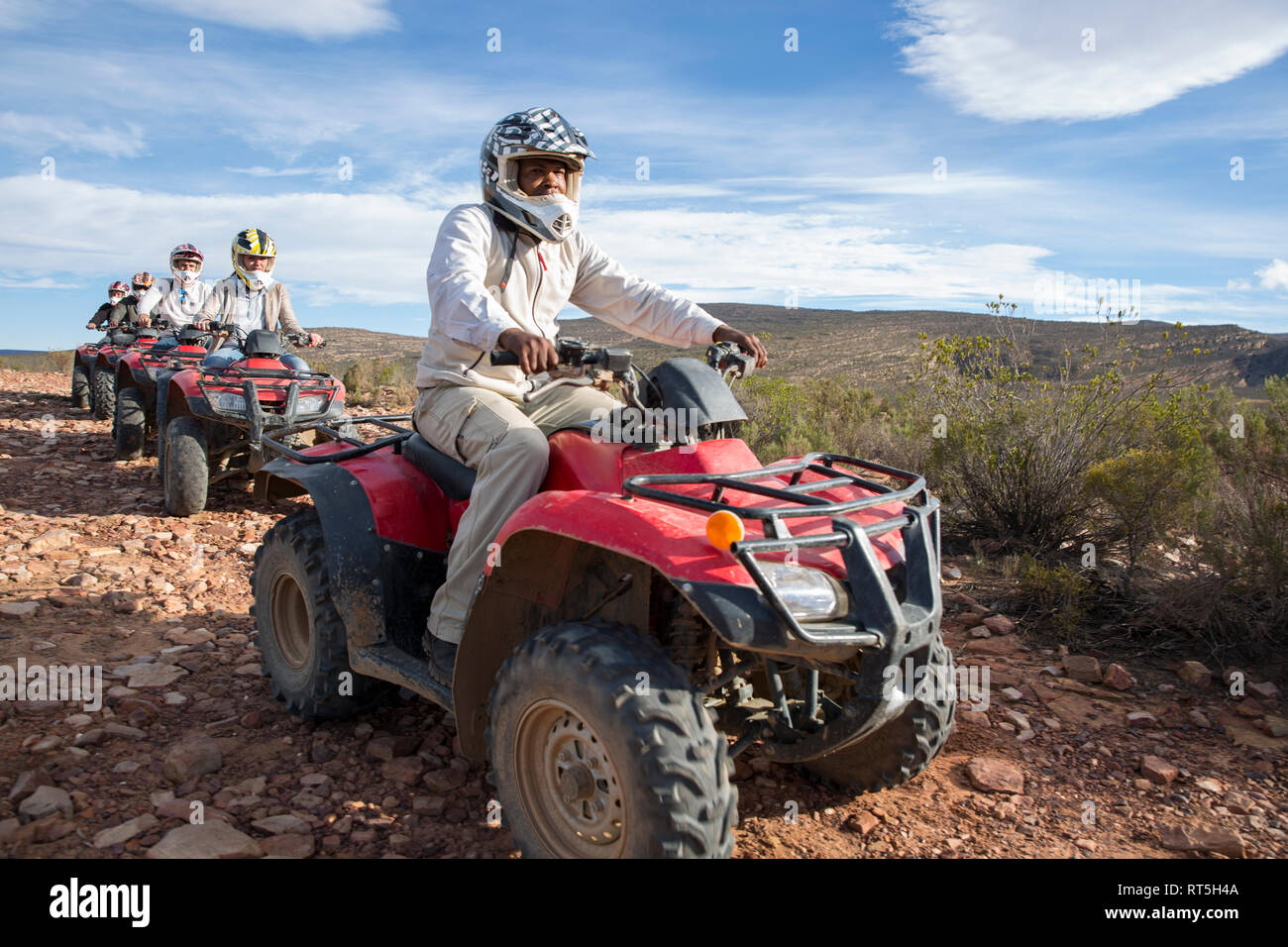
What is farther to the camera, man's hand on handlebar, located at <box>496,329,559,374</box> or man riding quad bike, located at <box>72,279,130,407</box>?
man riding quad bike, located at <box>72,279,130,407</box>

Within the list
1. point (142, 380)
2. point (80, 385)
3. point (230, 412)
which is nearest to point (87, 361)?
point (80, 385)

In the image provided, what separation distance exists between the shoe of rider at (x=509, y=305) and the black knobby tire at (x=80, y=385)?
12.7m

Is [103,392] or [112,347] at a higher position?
[112,347]

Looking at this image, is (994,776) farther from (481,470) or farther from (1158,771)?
(481,470)

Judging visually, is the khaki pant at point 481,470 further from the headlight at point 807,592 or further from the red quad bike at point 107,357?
the red quad bike at point 107,357

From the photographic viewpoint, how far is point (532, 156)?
351 cm

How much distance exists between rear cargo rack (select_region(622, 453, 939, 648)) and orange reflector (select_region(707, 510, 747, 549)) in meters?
0.04

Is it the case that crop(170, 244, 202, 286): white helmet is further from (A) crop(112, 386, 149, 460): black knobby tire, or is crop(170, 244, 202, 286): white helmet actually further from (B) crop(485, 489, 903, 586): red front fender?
(B) crop(485, 489, 903, 586): red front fender

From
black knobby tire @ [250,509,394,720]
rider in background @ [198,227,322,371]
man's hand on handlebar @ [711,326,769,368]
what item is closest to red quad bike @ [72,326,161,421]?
rider in background @ [198,227,322,371]

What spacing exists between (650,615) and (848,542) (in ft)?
2.34

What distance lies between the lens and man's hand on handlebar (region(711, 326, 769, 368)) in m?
Answer: 3.57

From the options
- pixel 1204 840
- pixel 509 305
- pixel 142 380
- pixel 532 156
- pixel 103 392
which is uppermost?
pixel 532 156

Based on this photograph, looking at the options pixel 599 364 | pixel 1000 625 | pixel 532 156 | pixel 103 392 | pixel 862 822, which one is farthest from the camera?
pixel 103 392
